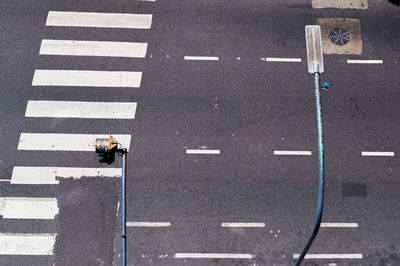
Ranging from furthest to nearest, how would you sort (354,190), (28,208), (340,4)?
(340,4) → (354,190) → (28,208)

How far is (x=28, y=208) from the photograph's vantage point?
1443 cm

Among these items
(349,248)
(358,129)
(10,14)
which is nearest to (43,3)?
(10,14)

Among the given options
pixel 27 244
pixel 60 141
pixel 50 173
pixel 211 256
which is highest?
pixel 60 141

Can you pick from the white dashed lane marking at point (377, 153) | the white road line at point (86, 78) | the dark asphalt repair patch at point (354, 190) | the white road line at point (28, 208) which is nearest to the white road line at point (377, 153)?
the white dashed lane marking at point (377, 153)

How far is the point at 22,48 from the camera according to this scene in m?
16.4

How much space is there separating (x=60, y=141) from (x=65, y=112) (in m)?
1.18

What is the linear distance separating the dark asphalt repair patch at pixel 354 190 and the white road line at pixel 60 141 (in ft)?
27.4

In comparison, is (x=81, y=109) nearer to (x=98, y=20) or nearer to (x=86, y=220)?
(x=98, y=20)

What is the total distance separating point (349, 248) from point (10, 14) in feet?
54.2

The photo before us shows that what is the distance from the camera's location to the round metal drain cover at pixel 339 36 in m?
16.8

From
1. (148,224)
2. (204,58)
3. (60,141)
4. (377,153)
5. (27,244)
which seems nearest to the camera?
(27,244)

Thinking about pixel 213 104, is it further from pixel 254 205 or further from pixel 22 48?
pixel 22 48

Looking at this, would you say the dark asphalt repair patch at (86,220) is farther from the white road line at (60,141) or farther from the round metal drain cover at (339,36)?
the round metal drain cover at (339,36)

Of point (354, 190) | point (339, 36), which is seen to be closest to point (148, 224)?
point (354, 190)
